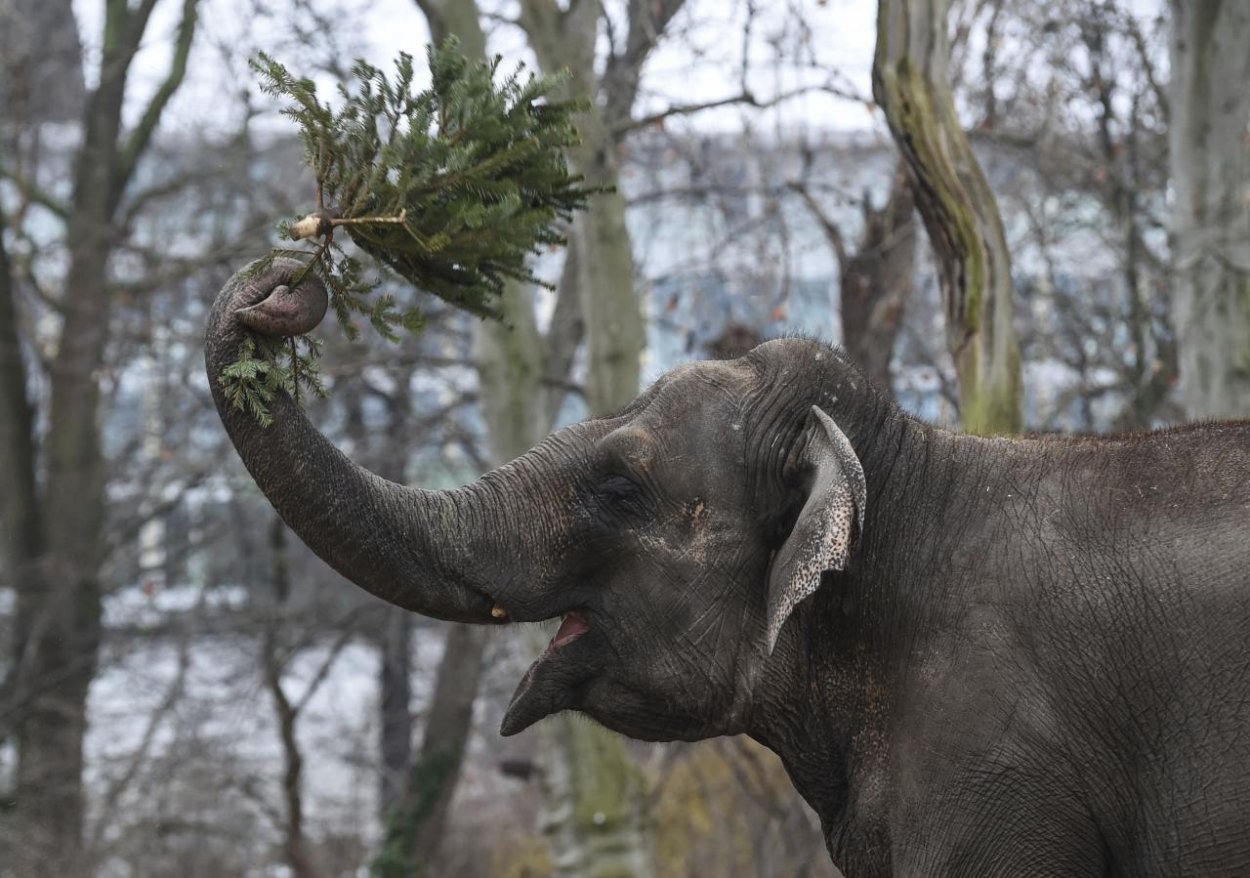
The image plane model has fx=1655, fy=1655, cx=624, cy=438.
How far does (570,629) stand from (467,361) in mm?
9874

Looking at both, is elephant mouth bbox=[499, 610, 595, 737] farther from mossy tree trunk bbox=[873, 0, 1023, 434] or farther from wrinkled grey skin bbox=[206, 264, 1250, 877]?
mossy tree trunk bbox=[873, 0, 1023, 434]

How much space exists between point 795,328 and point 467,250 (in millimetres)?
1055

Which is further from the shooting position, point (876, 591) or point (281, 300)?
point (876, 591)

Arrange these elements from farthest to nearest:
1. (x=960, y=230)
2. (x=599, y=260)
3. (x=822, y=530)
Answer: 1. (x=599, y=260)
2. (x=960, y=230)
3. (x=822, y=530)

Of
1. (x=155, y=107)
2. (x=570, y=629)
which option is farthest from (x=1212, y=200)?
(x=155, y=107)

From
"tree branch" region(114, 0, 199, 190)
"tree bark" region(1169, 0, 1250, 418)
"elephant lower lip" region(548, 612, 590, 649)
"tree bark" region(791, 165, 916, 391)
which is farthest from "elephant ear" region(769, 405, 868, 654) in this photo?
"tree branch" region(114, 0, 199, 190)

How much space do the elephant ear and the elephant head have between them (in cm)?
5

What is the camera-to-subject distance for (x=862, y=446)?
4375 mm

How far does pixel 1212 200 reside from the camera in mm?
10469

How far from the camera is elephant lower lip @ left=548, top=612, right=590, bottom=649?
173 inches

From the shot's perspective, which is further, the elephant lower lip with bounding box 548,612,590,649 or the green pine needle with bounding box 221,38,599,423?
the elephant lower lip with bounding box 548,612,590,649

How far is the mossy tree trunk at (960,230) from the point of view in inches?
276

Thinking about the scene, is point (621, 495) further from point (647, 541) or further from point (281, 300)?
point (281, 300)

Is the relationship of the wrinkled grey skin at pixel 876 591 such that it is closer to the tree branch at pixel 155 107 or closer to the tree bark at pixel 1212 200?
the tree bark at pixel 1212 200
